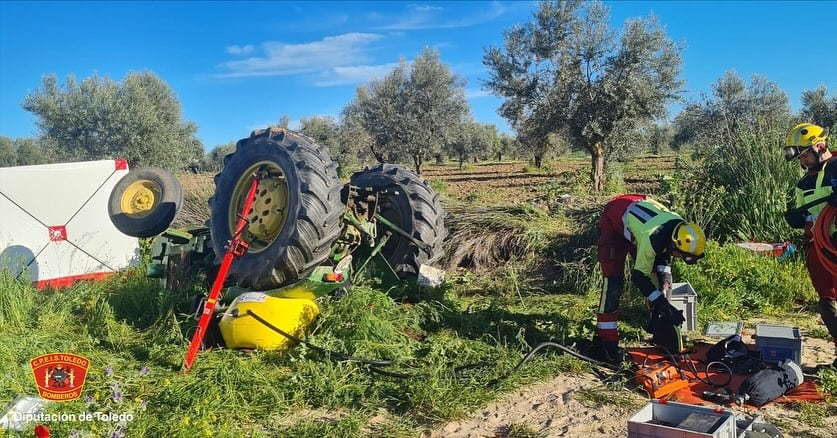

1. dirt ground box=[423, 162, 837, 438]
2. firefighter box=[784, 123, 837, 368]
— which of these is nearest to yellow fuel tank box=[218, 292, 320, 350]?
dirt ground box=[423, 162, 837, 438]

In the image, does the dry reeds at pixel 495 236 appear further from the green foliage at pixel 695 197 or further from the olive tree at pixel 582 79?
the olive tree at pixel 582 79

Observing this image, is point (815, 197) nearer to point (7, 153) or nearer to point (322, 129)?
point (322, 129)

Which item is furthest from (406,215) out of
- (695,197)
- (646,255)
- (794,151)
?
(695,197)

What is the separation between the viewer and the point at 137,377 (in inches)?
163

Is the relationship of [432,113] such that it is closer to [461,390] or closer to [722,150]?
[722,150]

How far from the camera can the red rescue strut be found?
4.26m

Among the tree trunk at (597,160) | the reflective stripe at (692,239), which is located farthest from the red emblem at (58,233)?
the tree trunk at (597,160)

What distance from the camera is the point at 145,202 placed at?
667 cm

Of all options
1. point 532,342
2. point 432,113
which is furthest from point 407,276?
point 432,113

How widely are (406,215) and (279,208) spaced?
1.53 meters

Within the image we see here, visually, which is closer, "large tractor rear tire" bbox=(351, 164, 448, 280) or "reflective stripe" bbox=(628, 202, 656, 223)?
"reflective stripe" bbox=(628, 202, 656, 223)

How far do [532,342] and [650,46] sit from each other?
15752mm

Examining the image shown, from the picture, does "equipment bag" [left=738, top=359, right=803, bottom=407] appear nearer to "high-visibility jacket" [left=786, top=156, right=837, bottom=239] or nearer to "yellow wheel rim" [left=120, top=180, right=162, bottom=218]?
"high-visibility jacket" [left=786, top=156, right=837, bottom=239]

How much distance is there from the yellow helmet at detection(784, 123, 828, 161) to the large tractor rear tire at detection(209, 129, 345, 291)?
12.5 ft
